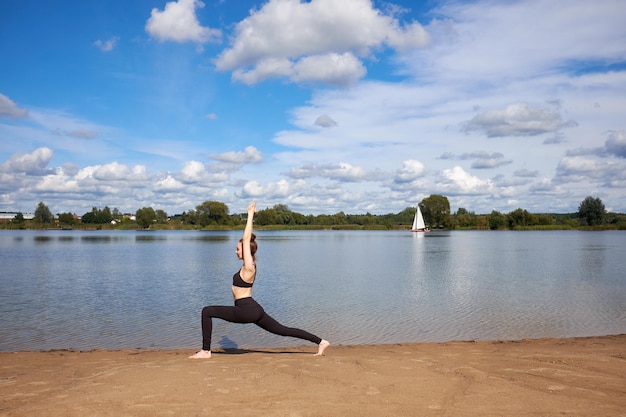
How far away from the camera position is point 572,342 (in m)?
12.0

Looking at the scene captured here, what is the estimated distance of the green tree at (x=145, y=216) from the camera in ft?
572

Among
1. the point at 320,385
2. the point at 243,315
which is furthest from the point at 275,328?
the point at 320,385

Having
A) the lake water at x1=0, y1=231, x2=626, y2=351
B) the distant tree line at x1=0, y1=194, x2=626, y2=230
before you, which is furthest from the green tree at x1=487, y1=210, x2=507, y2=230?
the lake water at x1=0, y1=231, x2=626, y2=351

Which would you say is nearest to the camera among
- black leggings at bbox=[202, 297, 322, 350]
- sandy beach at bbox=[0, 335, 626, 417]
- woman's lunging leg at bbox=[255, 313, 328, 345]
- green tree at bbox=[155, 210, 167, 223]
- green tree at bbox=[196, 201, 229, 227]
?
sandy beach at bbox=[0, 335, 626, 417]

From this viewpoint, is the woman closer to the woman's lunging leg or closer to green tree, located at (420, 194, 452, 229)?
the woman's lunging leg

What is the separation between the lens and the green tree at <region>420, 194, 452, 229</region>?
16638cm

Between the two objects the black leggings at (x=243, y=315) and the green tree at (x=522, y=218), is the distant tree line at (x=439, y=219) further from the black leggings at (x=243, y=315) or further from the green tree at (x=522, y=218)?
the black leggings at (x=243, y=315)

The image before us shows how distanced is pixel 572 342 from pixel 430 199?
15916 cm

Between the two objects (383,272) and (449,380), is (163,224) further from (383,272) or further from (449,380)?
(449,380)

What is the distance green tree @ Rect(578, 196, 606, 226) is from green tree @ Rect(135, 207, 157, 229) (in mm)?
141390

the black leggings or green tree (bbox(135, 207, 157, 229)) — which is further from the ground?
green tree (bbox(135, 207, 157, 229))

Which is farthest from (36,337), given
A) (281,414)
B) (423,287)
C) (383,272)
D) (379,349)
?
(383,272)

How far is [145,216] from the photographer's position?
175125mm

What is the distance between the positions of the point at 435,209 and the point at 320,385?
165 metres
